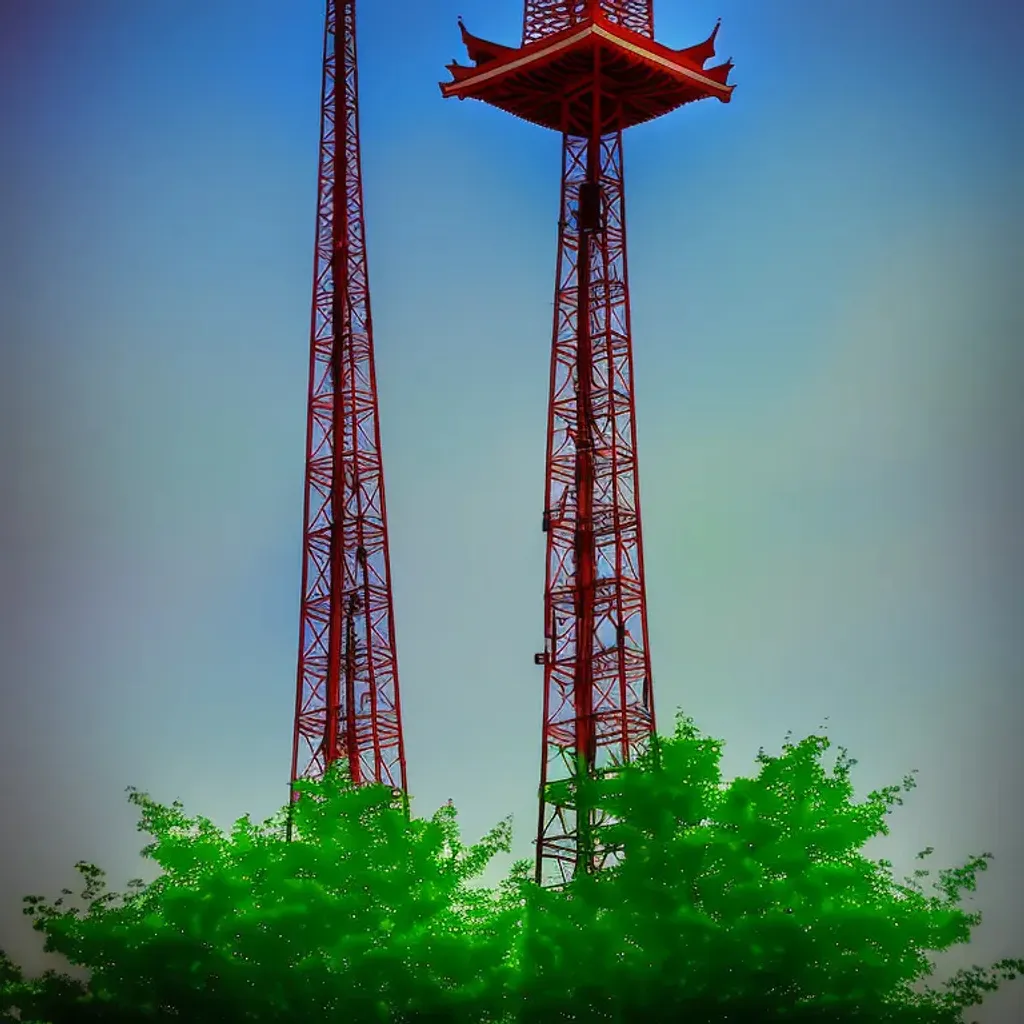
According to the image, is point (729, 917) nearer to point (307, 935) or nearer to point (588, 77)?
point (307, 935)

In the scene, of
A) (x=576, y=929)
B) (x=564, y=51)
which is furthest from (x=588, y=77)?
(x=576, y=929)

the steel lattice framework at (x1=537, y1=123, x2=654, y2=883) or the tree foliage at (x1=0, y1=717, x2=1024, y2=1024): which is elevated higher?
the steel lattice framework at (x1=537, y1=123, x2=654, y2=883)

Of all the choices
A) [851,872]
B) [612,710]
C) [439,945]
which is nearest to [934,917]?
[851,872]

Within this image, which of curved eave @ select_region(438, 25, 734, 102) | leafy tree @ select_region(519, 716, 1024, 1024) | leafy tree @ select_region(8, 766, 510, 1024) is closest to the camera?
leafy tree @ select_region(519, 716, 1024, 1024)

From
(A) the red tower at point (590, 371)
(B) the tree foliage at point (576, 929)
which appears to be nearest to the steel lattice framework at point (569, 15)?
(A) the red tower at point (590, 371)

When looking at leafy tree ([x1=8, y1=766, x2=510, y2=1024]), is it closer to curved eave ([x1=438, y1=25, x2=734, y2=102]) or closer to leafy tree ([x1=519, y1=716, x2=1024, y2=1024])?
leafy tree ([x1=519, y1=716, x2=1024, y2=1024])

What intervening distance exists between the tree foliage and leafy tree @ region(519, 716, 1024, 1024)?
0.04 meters

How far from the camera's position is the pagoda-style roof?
Answer: 154ft

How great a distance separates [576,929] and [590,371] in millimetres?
20118

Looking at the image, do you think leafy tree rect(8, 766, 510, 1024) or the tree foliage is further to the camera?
leafy tree rect(8, 766, 510, 1024)

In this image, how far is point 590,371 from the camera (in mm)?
48938

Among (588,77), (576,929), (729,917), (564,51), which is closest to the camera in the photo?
(729,917)

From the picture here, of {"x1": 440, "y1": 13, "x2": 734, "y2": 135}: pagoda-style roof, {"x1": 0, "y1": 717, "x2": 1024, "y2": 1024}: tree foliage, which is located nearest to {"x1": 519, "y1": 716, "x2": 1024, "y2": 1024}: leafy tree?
{"x1": 0, "y1": 717, "x2": 1024, "y2": 1024}: tree foliage

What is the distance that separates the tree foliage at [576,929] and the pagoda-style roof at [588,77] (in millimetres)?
21005
